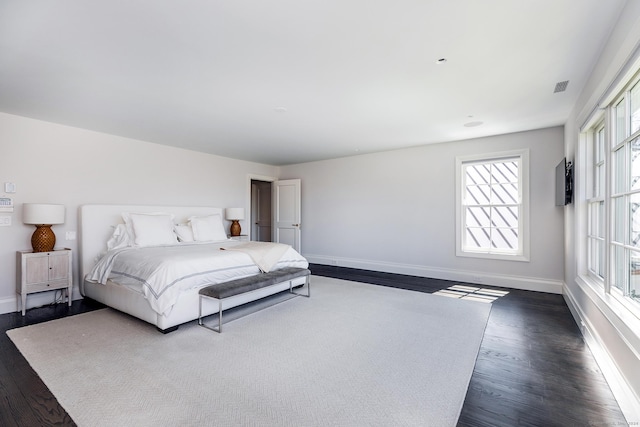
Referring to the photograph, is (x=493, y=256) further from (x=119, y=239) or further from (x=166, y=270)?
(x=119, y=239)

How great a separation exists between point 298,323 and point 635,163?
3057 mm

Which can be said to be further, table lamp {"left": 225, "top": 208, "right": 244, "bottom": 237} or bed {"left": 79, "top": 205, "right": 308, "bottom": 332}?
table lamp {"left": 225, "top": 208, "right": 244, "bottom": 237}

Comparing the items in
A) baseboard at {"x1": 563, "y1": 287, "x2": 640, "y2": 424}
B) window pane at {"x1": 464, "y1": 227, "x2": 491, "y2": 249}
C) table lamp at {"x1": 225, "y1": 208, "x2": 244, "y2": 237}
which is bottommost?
baseboard at {"x1": 563, "y1": 287, "x2": 640, "y2": 424}

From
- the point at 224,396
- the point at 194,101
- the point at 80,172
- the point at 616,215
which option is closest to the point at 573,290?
the point at 616,215

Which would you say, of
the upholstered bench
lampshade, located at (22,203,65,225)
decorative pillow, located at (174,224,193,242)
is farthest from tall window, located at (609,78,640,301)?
lampshade, located at (22,203,65,225)

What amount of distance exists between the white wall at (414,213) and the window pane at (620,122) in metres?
2.43

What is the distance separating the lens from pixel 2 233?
366 cm

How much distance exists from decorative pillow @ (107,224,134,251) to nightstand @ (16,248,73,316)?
496 mm

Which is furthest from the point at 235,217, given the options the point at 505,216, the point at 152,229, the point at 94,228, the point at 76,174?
the point at 505,216

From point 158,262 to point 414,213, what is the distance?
4.36 metres

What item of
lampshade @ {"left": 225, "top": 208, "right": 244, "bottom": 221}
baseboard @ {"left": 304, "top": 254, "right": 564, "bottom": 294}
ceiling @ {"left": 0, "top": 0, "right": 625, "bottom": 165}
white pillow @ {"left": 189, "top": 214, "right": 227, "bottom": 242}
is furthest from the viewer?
lampshade @ {"left": 225, "top": 208, "right": 244, "bottom": 221}

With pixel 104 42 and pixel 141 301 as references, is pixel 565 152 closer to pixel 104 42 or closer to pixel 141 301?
pixel 104 42

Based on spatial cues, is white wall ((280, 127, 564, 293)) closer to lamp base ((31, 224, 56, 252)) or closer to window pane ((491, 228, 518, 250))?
window pane ((491, 228, 518, 250))

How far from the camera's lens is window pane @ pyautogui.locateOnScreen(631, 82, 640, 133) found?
1.93m
